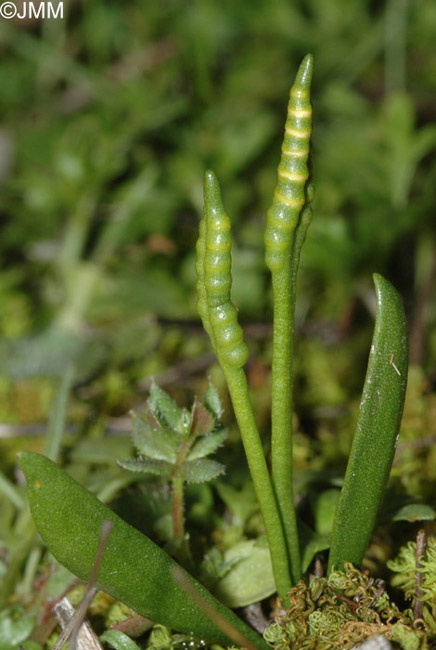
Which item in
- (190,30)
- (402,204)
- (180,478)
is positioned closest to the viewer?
(180,478)

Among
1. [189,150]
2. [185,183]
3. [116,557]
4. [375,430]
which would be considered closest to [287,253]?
[375,430]

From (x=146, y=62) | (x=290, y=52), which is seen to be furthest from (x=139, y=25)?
(x=290, y=52)

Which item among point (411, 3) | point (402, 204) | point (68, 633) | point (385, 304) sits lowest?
point (68, 633)

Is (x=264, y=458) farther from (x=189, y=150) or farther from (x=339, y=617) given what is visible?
(x=189, y=150)

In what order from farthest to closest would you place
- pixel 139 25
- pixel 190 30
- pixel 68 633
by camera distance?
pixel 139 25, pixel 190 30, pixel 68 633

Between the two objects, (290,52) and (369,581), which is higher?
(290,52)

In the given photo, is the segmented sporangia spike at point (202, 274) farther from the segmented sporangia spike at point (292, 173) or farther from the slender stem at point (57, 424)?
the slender stem at point (57, 424)

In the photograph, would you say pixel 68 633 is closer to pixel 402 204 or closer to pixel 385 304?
pixel 385 304

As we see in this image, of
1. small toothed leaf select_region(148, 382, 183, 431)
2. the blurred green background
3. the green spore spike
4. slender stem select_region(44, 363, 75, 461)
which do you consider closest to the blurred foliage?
the blurred green background
